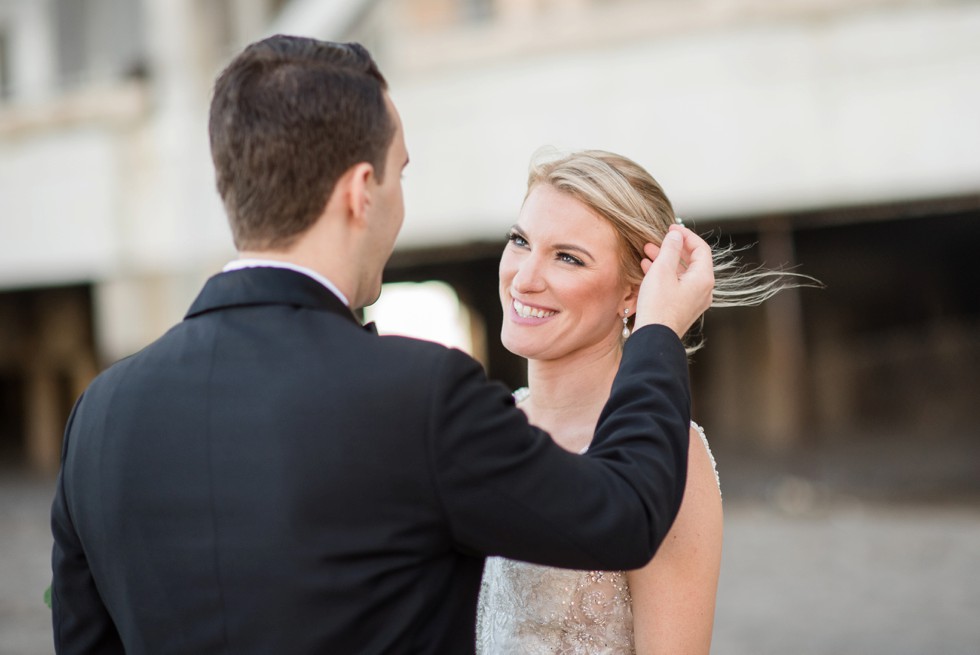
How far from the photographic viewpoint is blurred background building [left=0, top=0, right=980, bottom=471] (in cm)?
1051

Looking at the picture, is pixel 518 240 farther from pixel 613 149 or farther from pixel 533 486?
pixel 613 149

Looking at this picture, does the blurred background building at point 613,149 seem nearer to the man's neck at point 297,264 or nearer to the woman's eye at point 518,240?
the woman's eye at point 518,240

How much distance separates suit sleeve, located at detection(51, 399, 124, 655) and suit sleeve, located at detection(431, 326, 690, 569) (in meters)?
0.66

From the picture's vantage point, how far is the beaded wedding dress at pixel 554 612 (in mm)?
2486

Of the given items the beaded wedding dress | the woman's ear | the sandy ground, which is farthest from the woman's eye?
the sandy ground

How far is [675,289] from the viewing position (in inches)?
75.4

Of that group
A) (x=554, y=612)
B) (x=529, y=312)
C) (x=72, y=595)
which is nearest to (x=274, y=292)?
(x=72, y=595)

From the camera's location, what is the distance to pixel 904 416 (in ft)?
54.8

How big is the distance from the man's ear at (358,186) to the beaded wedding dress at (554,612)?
1.19 meters

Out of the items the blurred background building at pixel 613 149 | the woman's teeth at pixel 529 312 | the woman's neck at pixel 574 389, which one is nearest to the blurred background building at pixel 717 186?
the blurred background building at pixel 613 149

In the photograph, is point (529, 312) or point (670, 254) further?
point (529, 312)

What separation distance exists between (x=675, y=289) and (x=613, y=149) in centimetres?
948

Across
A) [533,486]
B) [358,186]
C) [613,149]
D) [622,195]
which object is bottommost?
[533,486]

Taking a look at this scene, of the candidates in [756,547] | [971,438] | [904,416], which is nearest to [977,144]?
[756,547]
